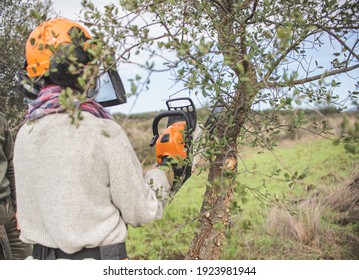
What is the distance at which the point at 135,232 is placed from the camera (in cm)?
594

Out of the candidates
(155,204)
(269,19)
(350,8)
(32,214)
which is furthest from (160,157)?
(350,8)

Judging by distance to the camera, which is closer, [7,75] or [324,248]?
[324,248]

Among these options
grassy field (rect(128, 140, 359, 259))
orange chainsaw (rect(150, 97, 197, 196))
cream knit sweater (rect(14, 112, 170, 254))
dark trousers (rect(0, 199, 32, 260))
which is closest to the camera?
cream knit sweater (rect(14, 112, 170, 254))

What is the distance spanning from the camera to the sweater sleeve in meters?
1.71

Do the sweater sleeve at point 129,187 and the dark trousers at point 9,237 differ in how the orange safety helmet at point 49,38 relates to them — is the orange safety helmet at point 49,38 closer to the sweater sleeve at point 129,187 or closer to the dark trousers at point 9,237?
the sweater sleeve at point 129,187

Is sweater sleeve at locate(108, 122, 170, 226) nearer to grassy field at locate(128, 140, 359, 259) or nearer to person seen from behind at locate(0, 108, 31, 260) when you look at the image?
person seen from behind at locate(0, 108, 31, 260)

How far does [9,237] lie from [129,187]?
2.00 m

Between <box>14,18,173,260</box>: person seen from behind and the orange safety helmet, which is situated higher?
the orange safety helmet

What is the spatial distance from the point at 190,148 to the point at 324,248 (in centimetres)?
320

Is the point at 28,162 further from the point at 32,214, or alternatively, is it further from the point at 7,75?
the point at 7,75

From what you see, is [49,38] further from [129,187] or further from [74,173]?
[129,187]

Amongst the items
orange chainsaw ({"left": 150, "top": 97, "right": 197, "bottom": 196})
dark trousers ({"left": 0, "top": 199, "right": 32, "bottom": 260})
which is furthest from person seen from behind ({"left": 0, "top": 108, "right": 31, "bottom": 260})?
orange chainsaw ({"left": 150, "top": 97, "right": 197, "bottom": 196})
